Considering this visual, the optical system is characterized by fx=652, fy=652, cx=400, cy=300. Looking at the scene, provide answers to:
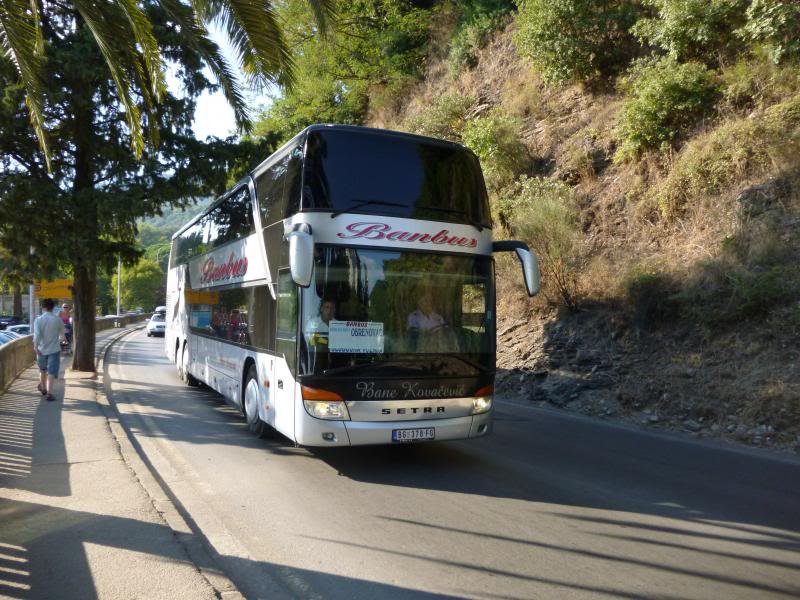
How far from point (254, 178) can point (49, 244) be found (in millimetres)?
7382

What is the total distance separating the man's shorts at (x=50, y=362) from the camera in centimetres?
1228

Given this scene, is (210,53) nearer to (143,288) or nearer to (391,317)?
(391,317)

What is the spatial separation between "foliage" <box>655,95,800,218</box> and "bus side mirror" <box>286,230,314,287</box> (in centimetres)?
1054

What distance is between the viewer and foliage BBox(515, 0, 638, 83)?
19203 millimetres

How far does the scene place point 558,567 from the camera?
4789mm

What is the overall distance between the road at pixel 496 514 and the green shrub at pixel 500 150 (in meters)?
11.5

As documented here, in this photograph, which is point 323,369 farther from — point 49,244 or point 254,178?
point 49,244

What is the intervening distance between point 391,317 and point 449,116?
18.4 m

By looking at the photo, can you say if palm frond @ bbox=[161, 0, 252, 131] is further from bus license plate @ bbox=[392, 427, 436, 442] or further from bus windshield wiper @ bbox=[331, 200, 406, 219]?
bus license plate @ bbox=[392, 427, 436, 442]

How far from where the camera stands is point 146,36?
24.9ft

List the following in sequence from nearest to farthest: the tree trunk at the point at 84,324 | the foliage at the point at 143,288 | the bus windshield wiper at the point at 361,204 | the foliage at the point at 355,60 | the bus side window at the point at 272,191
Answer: the bus windshield wiper at the point at 361,204 < the bus side window at the point at 272,191 < the tree trunk at the point at 84,324 < the foliage at the point at 355,60 < the foliage at the point at 143,288

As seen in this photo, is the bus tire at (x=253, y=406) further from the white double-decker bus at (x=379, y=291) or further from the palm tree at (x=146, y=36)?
the palm tree at (x=146, y=36)

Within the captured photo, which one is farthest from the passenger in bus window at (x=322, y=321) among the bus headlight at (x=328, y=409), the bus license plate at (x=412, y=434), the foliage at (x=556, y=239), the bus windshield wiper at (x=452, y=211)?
the foliage at (x=556, y=239)

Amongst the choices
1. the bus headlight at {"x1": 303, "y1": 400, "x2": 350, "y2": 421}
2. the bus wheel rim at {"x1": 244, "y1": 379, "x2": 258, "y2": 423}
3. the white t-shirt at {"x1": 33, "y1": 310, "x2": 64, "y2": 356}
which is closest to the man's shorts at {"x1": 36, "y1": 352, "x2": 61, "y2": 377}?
the white t-shirt at {"x1": 33, "y1": 310, "x2": 64, "y2": 356}
